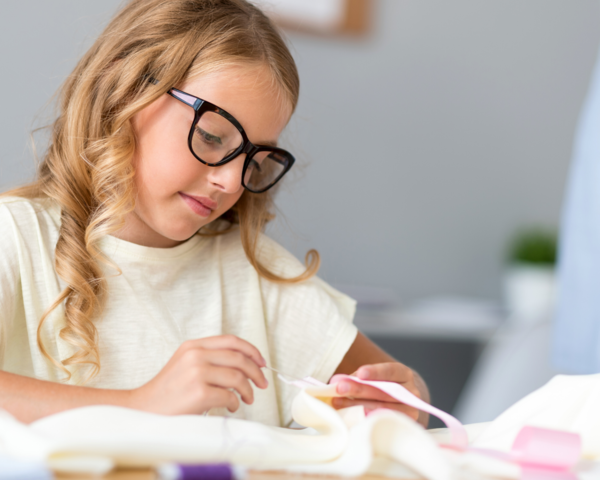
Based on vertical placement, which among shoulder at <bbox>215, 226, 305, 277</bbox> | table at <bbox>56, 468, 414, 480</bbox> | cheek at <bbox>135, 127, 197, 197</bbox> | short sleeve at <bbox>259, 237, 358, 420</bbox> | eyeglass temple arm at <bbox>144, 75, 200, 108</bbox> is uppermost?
eyeglass temple arm at <bbox>144, 75, 200, 108</bbox>

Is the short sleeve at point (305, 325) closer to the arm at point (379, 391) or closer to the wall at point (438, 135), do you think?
the arm at point (379, 391)

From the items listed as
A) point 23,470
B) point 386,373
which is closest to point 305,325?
point 386,373

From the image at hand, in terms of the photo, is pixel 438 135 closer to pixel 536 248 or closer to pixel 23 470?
pixel 536 248

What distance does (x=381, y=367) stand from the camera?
73 cm

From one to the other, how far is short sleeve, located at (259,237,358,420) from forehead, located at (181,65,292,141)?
265 mm

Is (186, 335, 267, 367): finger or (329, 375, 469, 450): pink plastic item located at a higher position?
(186, 335, 267, 367): finger

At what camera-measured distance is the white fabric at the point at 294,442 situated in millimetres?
386

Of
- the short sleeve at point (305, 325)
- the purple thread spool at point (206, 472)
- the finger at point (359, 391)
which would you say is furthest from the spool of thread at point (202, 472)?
the short sleeve at point (305, 325)

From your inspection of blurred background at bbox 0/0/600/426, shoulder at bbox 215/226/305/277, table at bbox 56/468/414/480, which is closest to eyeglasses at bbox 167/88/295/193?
shoulder at bbox 215/226/305/277

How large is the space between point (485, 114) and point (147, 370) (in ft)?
6.15

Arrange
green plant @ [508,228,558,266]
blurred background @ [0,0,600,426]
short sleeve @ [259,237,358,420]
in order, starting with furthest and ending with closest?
green plant @ [508,228,558,266]
blurred background @ [0,0,600,426]
short sleeve @ [259,237,358,420]

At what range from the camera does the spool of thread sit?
0.35 meters

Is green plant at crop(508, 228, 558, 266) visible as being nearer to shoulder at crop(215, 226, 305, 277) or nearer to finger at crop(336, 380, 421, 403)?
shoulder at crop(215, 226, 305, 277)

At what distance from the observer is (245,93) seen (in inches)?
31.5
